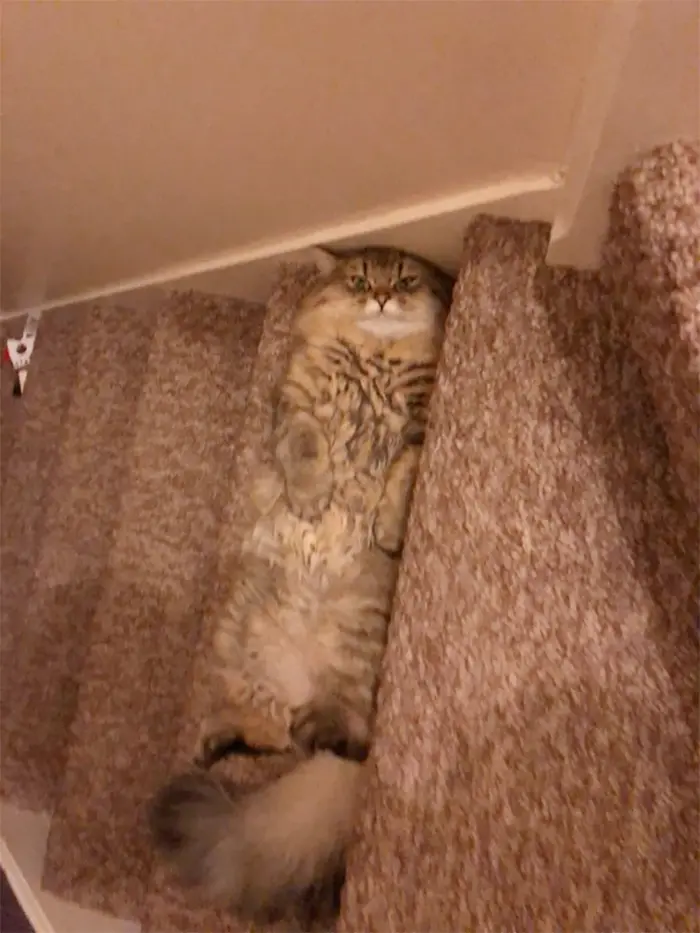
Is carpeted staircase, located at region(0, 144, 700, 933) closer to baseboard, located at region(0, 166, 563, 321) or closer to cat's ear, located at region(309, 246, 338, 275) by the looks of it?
baseboard, located at region(0, 166, 563, 321)

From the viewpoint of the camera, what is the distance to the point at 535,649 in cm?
96

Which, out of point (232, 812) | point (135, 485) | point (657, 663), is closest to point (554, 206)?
point (657, 663)

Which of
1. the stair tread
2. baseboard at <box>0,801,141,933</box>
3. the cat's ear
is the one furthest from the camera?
the stair tread

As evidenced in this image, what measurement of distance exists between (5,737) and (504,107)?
62.7 inches

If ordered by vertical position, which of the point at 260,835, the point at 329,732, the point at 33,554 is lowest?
the point at 260,835

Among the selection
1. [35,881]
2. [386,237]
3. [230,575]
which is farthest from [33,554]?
[386,237]

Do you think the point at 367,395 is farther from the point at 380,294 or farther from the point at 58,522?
the point at 58,522

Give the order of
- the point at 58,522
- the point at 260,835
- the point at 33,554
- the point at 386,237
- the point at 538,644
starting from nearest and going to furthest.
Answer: the point at 538,644 < the point at 260,835 < the point at 386,237 < the point at 58,522 < the point at 33,554

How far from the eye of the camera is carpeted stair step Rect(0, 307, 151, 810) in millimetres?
1836

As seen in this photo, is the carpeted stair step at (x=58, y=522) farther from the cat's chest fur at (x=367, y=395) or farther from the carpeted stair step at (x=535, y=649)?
the carpeted stair step at (x=535, y=649)

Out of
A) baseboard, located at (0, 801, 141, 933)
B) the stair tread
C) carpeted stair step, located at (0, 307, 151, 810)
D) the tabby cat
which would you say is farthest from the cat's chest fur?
baseboard, located at (0, 801, 141, 933)

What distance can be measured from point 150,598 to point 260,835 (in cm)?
63

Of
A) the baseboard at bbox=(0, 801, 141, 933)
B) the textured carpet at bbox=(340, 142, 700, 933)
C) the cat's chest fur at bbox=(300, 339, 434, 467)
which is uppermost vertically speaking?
the cat's chest fur at bbox=(300, 339, 434, 467)

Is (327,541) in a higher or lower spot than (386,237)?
lower
